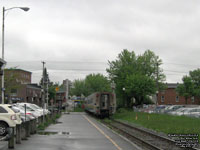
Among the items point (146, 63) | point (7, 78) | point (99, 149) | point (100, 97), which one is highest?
point (146, 63)

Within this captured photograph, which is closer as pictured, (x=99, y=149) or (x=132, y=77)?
(x=99, y=149)

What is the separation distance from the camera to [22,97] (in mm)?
86250

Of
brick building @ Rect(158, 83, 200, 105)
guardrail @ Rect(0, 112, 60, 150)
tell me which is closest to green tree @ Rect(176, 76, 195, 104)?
brick building @ Rect(158, 83, 200, 105)

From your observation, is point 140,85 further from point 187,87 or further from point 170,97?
point 170,97

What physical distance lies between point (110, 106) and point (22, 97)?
5158 centimetres

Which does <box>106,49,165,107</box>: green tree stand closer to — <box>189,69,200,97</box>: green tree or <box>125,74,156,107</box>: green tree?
<box>125,74,156,107</box>: green tree

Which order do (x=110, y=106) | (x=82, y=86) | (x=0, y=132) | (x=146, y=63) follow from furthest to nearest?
(x=82, y=86) → (x=146, y=63) → (x=110, y=106) → (x=0, y=132)

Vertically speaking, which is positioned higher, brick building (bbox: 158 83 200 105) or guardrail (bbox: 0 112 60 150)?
brick building (bbox: 158 83 200 105)

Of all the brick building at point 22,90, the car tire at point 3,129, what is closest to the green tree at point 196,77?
the brick building at point 22,90

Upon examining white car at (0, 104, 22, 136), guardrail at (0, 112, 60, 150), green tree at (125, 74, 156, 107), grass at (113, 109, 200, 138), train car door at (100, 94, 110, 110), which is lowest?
grass at (113, 109, 200, 138)

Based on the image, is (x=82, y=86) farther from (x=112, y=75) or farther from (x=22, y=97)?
(x=112, y=75)

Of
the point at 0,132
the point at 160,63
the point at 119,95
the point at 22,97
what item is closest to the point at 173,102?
the point at 160,63

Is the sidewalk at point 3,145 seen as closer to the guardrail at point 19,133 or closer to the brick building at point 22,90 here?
the guardrail at point 19,133

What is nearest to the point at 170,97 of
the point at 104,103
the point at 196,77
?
the point at 196,77
